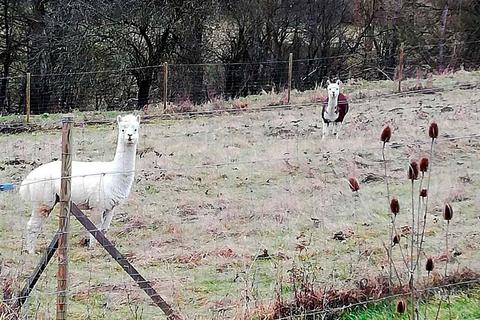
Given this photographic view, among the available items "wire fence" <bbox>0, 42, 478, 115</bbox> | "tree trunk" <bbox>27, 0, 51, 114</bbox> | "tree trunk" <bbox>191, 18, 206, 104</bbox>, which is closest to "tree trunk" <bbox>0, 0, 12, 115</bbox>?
"wire fence" <bbox>0, 42, 478, 115</bbox>

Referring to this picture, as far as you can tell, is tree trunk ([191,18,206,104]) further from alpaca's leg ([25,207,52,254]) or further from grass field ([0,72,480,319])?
alpaca's leg ([25,207,52,254])

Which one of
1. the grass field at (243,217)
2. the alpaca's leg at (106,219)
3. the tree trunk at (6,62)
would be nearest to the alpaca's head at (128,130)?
the grass field at (243,217)

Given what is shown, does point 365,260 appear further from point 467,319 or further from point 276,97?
point 276,97

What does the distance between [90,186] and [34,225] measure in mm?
643

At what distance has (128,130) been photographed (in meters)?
7.13

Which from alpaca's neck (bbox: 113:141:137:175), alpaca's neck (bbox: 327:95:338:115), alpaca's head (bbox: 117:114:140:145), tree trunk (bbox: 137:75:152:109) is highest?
tree trunk (bbox: 137:75:152:109)

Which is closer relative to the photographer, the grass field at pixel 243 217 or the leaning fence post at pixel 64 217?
the leaning fence post at pixel 64 217

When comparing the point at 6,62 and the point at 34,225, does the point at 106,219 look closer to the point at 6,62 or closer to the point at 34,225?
the point at 34,225

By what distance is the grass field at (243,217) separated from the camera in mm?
5359

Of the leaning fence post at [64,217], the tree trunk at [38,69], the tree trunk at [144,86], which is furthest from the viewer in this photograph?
the tree trunk at [144,86]

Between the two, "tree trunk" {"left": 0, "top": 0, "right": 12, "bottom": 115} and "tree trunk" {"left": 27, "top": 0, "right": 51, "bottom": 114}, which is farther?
"tree trunk" {"left": 0, "top": 0, "right": 12, "bottom": 115}

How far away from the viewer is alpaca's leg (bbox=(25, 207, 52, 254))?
6652 millimetres

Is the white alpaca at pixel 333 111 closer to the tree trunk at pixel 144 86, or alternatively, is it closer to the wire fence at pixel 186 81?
the wire fence at pixel 186 81

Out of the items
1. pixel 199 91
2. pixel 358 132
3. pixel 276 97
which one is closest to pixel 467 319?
pixel 358 132
